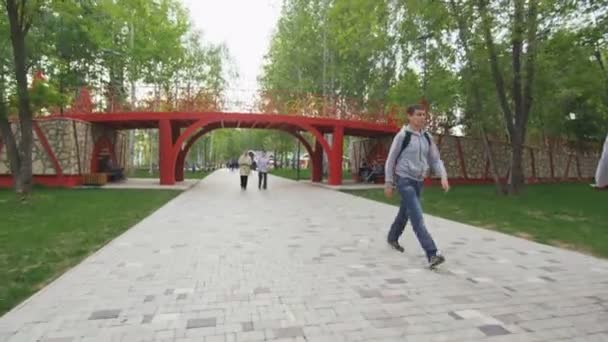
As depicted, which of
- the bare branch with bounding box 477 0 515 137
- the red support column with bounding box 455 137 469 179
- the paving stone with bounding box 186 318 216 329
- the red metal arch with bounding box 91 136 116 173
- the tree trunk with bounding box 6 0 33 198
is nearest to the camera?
the paving stone with bounding box 186 318 216 329

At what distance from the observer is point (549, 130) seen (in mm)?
27375

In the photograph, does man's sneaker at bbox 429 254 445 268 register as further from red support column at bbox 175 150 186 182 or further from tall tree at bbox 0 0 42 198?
red support column at bbox 175 150 186 182

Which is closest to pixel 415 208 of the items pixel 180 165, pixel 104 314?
pixel 104 314

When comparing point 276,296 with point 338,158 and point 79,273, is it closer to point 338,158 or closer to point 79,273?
point 79,273

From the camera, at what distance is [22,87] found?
37.6 ft

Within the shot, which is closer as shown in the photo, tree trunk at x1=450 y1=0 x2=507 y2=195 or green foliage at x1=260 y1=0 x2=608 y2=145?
green foliage at x1=260 y1=0 x2=608 y2=145

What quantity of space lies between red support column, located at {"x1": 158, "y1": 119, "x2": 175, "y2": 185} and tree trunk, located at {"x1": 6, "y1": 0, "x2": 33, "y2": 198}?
6.72m

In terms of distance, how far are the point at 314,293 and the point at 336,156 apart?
16837 millimetres

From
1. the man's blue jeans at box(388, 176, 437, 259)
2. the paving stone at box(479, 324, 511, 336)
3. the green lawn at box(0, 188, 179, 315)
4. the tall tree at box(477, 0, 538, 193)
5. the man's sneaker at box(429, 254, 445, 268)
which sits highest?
the tall tree at box(477, 0, 538, 193)

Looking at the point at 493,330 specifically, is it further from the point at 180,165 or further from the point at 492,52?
the point at 180,165

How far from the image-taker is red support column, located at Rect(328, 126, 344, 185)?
66.0 ft

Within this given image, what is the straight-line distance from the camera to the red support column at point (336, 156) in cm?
2011

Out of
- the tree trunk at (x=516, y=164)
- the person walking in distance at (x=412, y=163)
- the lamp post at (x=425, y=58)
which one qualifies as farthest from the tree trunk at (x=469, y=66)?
the person walking in distance at (x=412, y=163)

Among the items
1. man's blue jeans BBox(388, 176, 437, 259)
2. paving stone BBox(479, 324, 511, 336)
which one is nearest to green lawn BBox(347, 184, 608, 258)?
man's blue jeans BBox(388, 176, 437, 259)
